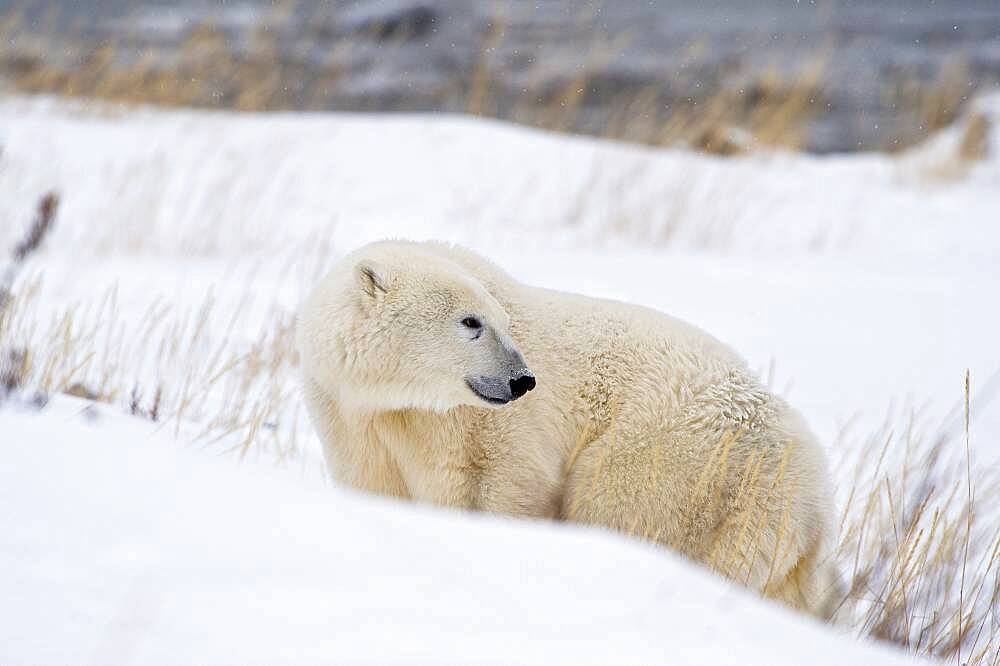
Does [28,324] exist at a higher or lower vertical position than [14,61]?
lower

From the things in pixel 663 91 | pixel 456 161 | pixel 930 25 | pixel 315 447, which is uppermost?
pixel 930 25

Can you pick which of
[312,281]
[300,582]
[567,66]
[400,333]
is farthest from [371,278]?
[567,66]

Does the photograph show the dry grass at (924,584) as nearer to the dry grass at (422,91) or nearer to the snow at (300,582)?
the snow at (300,582)

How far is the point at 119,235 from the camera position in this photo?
572 cm

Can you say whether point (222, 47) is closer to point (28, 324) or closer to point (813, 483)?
point (28, 324)

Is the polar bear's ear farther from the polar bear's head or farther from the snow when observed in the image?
the snow

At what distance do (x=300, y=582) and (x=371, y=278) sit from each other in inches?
52.6

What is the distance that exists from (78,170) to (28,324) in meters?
3.70

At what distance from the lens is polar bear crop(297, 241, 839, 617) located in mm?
2191

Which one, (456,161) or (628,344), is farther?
→ (456,161)

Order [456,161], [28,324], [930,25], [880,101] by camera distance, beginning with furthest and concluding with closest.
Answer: [930,25] < [880,101] < [456,161] < [28,324]

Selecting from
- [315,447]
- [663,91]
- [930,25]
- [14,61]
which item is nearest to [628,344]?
[315,447]

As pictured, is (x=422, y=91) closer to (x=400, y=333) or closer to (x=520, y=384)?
(x=400, y=333)

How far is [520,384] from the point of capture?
7.12 ft
